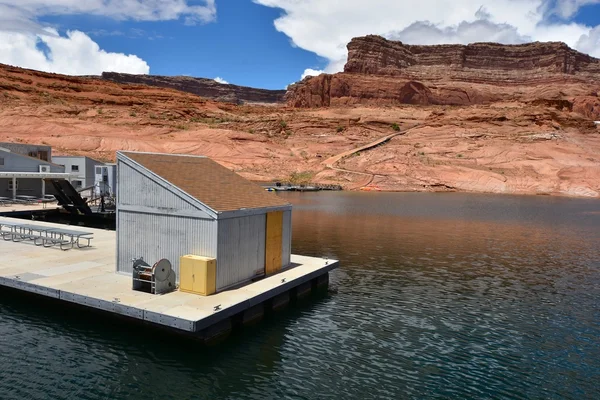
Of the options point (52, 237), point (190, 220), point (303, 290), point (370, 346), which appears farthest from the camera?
point (52, 237)

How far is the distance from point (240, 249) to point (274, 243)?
7.19 ft

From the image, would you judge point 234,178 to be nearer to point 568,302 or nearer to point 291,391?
point 291,391

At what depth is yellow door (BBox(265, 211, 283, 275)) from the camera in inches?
687

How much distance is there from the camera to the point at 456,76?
148 meters

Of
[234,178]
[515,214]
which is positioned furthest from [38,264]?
[515,214]

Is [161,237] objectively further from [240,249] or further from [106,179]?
[106,179]

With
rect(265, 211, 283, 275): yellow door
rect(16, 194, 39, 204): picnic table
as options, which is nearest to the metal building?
rect(265, 211, 283, 275): yellow door

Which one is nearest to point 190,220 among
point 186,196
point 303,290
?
point 186,196

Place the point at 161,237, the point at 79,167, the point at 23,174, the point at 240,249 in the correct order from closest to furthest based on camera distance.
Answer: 1. the point at 161,237
2. the point at 240,249
3. the point at 23,174
4. the point at 79,167

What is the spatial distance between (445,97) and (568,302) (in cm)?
12028

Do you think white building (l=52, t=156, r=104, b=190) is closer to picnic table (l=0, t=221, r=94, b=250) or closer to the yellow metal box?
picnic table (l=0, t=221, r=94, b=250)

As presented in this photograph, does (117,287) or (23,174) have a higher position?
(23,174)

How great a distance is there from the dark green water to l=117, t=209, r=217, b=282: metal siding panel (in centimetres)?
262

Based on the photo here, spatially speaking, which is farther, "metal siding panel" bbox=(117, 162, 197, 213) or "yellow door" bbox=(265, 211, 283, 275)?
"yellow door" bbox=(265, 211, 283, 275)
